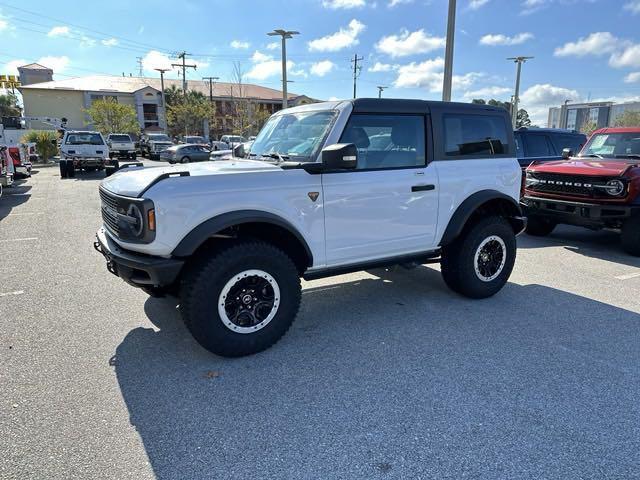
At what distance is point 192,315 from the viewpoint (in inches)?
126

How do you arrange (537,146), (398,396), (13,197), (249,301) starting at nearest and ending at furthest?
(398,396) < (249,301) < (537,146) < (13,197)

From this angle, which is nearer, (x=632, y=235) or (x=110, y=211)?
(x=110, y=211)

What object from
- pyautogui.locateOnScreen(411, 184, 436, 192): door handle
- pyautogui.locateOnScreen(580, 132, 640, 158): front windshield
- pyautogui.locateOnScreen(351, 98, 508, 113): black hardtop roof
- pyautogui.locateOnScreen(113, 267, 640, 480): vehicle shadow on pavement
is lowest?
pyautogui.locateOnScreen(113, 267, 640, 480): vehicle shadow on pavement

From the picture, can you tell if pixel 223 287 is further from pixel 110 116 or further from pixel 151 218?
pixel 110 116

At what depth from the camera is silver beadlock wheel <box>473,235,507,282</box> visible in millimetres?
4754

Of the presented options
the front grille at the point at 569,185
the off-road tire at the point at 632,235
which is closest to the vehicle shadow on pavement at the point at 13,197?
the front grille at the point at 569,185

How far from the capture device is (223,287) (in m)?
3.27

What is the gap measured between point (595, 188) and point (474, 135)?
11.5 ft

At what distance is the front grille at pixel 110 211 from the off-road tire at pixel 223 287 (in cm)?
74

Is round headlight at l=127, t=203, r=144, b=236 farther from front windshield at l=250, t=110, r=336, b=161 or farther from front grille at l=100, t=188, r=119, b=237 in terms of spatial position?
front windshield at l=250, t=110, r=336, b=161

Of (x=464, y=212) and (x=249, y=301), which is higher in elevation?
(x=464, y=212)

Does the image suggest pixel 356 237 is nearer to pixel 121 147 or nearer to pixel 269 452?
pixel 269 452

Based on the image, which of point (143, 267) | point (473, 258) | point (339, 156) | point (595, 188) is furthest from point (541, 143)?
point (143, 267)

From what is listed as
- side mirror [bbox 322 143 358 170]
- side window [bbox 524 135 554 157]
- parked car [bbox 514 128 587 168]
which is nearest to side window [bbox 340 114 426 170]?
side mirror [bbox 322 143 358 170]
